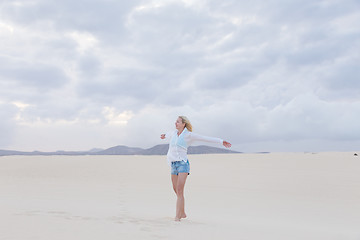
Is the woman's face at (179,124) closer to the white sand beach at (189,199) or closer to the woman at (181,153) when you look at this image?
the woman at (181,153)

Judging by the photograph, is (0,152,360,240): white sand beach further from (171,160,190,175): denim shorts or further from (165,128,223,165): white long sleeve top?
(165,128,223,165): white long sleeve top

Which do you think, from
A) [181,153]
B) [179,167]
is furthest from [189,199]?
[181,153]

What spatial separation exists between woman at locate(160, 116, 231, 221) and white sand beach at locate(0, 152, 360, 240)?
1.61 feet

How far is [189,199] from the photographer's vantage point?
1130 centimetres

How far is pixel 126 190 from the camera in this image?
12.8 metres

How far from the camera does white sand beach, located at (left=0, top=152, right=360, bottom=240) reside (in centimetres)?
551

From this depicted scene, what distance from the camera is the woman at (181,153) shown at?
668 centimetres

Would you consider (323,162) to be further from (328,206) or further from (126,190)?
(126,190)

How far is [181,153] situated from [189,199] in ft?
16.1

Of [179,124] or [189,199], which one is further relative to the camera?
[189,199]

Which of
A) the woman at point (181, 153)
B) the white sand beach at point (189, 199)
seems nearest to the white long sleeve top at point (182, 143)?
the woman at point (181, 153)

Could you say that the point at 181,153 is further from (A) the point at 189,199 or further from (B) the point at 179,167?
(A) the point at 189,199

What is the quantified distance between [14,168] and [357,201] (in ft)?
51.8

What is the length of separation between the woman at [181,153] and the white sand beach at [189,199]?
0.49 metres
